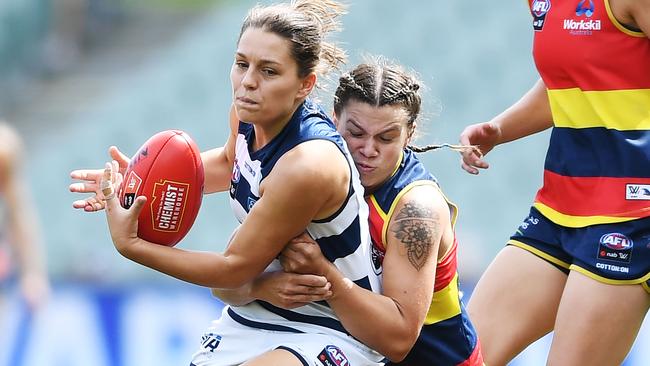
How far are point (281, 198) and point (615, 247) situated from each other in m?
1.14


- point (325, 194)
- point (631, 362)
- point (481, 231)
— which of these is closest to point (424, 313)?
point (325, 194)

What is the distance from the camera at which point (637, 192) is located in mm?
3746

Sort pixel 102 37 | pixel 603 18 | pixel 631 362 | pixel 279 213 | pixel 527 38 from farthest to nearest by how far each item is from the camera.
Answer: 1. pixel 102 37
2. pixel 527 38
3. pixel 631 362
4. pixel 603 18
5. pixel 279 213

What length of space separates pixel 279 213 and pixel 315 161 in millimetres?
185

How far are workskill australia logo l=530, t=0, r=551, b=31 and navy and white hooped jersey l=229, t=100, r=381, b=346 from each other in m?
0.86

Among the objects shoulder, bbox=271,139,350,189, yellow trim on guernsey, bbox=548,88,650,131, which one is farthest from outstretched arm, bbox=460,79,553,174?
shoulder, bbox=271,139,350,189

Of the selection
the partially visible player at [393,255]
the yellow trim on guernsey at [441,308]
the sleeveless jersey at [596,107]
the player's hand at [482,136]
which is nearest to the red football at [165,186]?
the partially visible player at [393,255]

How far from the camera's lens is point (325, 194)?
3.41m

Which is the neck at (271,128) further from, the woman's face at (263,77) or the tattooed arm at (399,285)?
the tattooed arm at (399,285)

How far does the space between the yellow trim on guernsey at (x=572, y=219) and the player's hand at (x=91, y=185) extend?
145 cm

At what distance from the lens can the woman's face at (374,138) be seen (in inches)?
143

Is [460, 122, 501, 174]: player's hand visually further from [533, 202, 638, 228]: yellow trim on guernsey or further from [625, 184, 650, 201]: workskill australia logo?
[625, 184, 650, 201]: workskill australia logo

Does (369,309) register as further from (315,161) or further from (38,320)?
(38,320)

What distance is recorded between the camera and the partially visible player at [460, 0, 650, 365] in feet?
12.2
